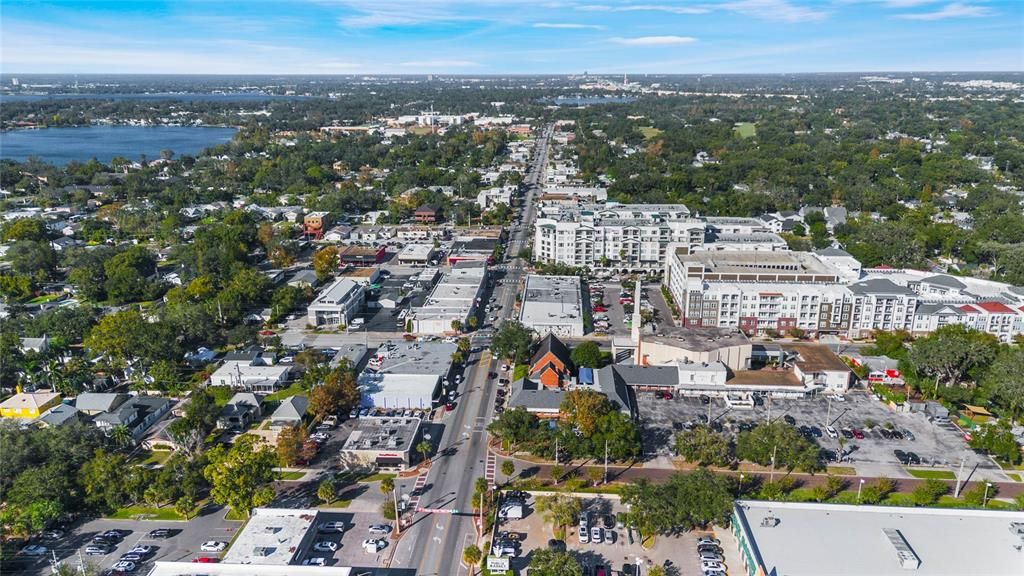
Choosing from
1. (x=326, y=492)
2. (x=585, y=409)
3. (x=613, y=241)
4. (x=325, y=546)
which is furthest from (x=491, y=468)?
(x=613, y=241)

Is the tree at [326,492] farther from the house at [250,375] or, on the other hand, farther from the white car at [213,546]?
the house at [250,375]

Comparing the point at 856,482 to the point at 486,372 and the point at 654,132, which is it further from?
the point at 654,132

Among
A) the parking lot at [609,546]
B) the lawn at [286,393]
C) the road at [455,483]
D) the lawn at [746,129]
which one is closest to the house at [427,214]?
the road at [455,483]

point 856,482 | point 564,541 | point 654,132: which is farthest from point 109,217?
point 654,132

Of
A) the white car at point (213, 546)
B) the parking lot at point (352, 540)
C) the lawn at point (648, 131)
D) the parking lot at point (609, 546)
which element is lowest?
the parking lot at point (352, 540)

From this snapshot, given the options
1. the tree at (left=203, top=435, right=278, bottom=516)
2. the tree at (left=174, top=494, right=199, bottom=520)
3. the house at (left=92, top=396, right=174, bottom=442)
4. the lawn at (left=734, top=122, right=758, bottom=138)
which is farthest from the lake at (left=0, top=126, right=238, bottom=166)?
the tree at (left=203, top=435, right=278, bottom=516)

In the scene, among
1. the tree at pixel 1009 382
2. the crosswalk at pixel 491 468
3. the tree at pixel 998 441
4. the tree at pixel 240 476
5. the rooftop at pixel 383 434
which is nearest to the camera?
the tree at pixel 240 476

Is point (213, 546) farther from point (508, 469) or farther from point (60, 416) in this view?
point (60, 416)
